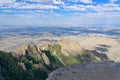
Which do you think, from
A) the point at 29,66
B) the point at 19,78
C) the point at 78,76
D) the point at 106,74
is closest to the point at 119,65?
the point at 106,74

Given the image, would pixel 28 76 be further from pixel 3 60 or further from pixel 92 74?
pixel 92 74

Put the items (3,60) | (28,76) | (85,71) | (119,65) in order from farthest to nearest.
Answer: (3,60)
(28,76)
(119,65)
(85,71)

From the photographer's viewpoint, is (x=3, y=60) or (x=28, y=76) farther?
(x=3, y=60)

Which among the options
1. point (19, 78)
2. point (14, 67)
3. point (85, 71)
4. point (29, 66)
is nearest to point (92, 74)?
point (85, 71)

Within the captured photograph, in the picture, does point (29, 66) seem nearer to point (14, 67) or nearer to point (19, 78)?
point (14, 67)

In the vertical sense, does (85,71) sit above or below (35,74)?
above

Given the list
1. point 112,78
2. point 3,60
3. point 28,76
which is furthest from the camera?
point 3,60
